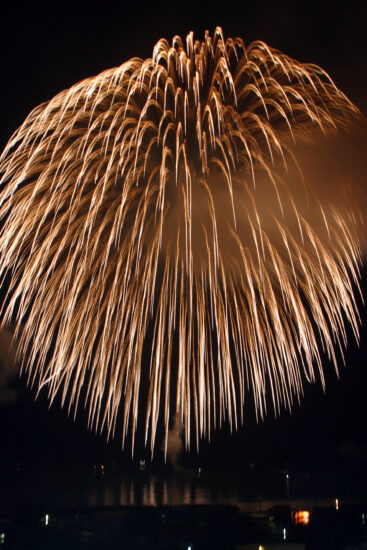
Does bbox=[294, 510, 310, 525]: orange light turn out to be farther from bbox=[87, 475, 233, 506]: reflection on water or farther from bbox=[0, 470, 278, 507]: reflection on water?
bbox=[87, 475, 233, 506]: reflection on water

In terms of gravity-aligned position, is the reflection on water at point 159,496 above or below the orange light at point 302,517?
below

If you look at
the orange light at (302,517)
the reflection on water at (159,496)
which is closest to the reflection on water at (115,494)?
the reflection on water at (159,496)

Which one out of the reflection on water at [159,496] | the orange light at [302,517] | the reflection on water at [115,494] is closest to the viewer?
the orange light at [302,517]

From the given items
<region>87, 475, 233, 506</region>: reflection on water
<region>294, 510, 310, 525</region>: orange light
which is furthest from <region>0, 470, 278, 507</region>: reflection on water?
<region>294, 510, 310, 525</region>: orange light

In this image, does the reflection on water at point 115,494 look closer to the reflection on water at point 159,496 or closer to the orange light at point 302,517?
the reflection on water at point 159,496

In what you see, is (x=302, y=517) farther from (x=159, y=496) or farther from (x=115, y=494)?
(x=115, y=494)

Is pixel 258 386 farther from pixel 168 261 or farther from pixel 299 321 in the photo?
pixel 168 261

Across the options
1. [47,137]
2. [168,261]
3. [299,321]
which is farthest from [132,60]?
[299,321]

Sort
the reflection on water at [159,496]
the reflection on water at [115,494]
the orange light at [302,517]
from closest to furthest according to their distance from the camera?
the orange light at [302,517] → the reflection on water at [115,494] → the reflection on water at [159,496]

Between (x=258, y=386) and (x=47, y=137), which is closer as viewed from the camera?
(x=258, y=386)
